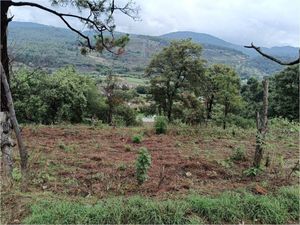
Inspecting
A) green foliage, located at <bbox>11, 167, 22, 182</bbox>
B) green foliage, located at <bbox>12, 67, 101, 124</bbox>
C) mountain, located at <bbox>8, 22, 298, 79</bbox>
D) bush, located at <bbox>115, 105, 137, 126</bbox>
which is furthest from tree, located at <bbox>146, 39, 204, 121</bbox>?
green foliage, located at <bbox>11, 167, 22, 182</bbox>

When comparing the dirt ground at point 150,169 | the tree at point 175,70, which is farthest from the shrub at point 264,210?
the tree at point 175,70

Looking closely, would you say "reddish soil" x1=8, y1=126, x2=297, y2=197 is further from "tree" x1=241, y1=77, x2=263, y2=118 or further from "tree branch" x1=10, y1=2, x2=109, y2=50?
"tree" x1=241, y1=77, x2=263, y2=118

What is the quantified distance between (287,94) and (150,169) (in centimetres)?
2424

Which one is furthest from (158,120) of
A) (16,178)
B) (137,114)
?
(137,114)

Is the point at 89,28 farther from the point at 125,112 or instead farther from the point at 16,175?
the point at 125,112

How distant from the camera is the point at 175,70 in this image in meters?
23.9

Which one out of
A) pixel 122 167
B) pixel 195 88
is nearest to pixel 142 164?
pixel 122 167

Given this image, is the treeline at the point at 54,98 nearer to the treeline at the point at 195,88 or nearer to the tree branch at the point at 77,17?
the treeline at the point at 195,88

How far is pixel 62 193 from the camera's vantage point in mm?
5555

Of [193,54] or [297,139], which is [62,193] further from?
[193,54]

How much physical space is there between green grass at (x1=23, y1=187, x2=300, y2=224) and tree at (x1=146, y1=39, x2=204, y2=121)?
59.4ft

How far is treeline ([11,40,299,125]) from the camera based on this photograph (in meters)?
23.6

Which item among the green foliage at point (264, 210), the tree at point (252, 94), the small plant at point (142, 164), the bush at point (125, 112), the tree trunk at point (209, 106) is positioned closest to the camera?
the green foliage at point (264, 210)

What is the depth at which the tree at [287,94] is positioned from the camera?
93.1 feet
